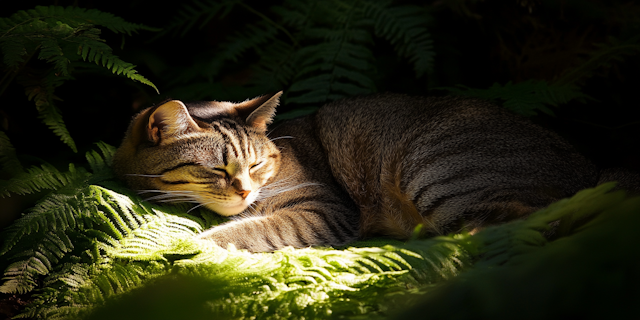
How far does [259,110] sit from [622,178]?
2.30 meters

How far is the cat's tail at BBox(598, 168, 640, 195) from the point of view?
237 centimetres

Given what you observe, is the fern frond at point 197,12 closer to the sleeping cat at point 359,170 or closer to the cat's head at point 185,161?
the sleeping cat at point 359,170

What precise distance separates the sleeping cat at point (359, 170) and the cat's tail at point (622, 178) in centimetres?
8

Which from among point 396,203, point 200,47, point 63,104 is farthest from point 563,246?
point 200,47

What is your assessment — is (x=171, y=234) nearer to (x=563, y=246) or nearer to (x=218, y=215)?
(x=218, y=215)

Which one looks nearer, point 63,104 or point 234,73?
point 63,104

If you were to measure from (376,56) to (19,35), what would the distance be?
3.18 m

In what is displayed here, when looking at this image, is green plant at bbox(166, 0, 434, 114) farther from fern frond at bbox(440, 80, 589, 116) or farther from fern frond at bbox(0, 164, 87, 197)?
fern frond at bbox(0, 164, 87, 197)

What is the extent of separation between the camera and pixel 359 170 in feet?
10.4

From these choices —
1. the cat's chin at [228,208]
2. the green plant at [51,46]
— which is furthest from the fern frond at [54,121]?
the cat's chin at [228,208]

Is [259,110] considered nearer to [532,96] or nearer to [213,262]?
[213,262]

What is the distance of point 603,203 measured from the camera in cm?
136

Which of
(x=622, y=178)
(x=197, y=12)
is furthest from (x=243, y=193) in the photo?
(x=197, y=12)

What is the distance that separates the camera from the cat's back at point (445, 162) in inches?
94.2
